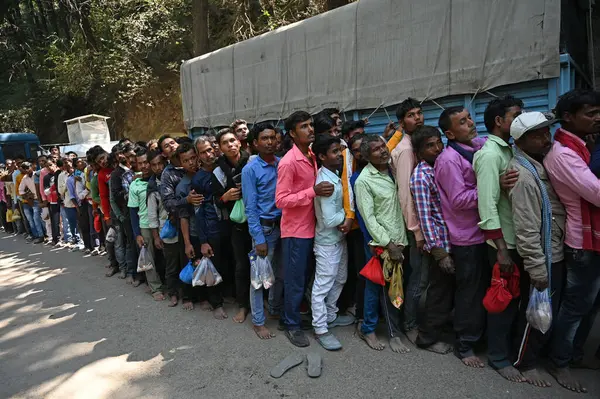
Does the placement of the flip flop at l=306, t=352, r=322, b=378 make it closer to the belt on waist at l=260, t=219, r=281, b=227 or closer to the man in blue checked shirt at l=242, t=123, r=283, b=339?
the man in blue checked shirt at l=242, t=123, r=283, b=339

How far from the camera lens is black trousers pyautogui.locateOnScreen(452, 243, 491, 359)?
2764mm

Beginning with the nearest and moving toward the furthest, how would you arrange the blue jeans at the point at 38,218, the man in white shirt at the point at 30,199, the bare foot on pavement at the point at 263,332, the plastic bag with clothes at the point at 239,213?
the bare foot on pavement at the point at 263,332 < the plastic bag with clothes at the point at 239,213 < the man in white shirt at the point at 30,199 < the blue jeans at the point at 38,218

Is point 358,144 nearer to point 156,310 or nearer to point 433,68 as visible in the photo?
point 433,68

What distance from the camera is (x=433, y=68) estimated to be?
200 inches

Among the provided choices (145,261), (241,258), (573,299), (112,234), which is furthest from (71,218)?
(573,299)

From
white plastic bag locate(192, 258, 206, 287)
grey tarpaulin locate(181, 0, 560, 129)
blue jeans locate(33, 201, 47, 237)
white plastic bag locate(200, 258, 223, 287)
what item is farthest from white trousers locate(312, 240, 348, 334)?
blue jeans locate(33, 201, 47, 237)

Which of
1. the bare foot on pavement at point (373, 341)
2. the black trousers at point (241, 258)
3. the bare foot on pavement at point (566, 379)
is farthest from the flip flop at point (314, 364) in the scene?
the bare foot on pavement at point (566, 379)

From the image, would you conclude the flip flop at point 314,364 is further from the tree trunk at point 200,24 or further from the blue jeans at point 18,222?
the tree trunk at point 200,24

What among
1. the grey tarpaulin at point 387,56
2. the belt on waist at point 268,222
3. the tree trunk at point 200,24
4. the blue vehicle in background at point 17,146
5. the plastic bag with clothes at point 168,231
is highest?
the tree trunk at point 200,24

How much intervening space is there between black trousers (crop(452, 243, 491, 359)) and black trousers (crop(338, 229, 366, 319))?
0.82 m

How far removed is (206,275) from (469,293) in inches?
91.6

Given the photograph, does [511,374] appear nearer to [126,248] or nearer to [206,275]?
[206,275]

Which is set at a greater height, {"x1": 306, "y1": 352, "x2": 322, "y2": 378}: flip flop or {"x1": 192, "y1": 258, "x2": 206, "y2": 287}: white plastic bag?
{"x1": 192, "y1": 258, "x2": 206, "y2": 287}: white plastic bag

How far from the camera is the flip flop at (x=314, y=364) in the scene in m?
2.81
